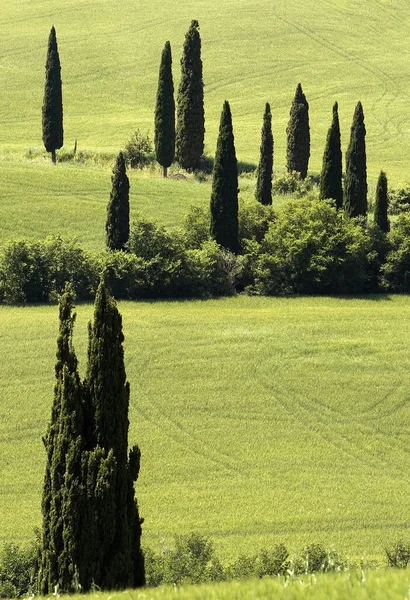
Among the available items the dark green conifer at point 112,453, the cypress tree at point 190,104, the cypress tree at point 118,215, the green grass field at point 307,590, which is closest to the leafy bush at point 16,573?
the dark green conifer at point 112,453

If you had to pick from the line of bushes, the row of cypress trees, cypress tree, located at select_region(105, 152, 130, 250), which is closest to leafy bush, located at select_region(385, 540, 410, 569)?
the row of cypress trees

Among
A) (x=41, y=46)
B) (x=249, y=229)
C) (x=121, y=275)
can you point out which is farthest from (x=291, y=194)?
(x=41, y=46)

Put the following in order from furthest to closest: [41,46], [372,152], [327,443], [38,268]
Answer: [41,46]
[372,152]
[38,268]
[327,443]

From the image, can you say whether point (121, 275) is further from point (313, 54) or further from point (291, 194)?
point (313, 54)

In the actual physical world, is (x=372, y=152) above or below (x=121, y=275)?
above

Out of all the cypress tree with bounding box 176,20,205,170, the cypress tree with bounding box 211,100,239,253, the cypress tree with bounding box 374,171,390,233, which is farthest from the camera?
the cypress tree with bounding box 176,20,205,170

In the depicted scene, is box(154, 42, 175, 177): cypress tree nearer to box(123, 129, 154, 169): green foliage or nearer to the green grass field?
box(123, 129, 154, 169): green foliage
